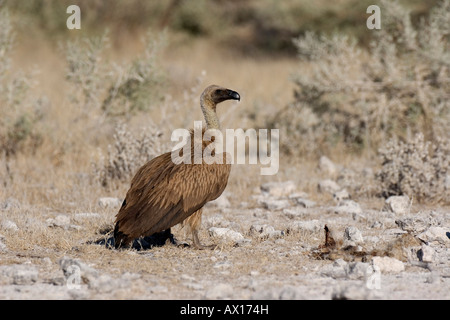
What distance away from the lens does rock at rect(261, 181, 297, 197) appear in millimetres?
9000

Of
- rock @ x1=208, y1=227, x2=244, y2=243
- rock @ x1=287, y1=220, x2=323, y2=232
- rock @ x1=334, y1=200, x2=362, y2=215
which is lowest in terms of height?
rock @ x1=208, y1=227, x2=244, y2=243

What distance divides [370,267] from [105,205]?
12.1 feet

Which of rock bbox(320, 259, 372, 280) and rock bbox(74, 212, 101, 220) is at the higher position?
rock bbox(74, 212, 101, 220)

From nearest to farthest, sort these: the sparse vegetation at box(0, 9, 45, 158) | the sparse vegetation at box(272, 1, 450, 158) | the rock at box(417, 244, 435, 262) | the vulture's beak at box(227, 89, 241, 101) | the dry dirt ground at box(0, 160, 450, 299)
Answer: the dry dirt ground at box(0, 160, 450, 299) < the rock at box(417, 244, 435, 262) < the vulture's beak at box(227, 89, 241, 101) < the sparse vegetation at box(0, 9, 45, 158) < the sparse vegetation at box(272, 1, 450, 158)

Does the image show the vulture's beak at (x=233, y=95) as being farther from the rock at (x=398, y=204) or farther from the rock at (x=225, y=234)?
the rock at (x=398, y=204)

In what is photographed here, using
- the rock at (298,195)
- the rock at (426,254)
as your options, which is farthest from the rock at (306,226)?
the rock at (298,195)

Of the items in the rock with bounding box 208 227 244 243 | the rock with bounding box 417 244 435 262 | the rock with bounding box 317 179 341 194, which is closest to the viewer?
the rock with bounding box 417 244 435 262

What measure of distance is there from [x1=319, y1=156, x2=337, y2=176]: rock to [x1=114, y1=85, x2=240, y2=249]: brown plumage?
3.89 meters

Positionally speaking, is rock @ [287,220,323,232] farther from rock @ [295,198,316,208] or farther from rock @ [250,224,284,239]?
rock @ [295,198,316,208]

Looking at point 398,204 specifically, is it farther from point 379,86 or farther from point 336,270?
point 379,86

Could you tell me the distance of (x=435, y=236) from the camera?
6.51 metres

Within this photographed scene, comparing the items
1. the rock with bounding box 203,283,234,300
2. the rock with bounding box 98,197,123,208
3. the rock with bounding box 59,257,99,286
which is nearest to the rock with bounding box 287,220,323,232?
the rock with bounding box 98,197,123,208
